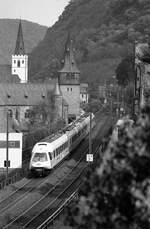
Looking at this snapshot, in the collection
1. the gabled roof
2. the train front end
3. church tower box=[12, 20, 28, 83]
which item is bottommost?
the train front end

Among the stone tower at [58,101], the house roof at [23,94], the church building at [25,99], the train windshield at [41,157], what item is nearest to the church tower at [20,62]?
the church building at [25,99]

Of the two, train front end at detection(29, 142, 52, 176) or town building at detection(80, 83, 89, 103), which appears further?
town building at detection(80, 83, 89, 103)

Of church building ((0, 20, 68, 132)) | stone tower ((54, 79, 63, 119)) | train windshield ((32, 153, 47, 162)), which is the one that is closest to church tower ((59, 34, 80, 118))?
church building ((0, 20, 68, 132))

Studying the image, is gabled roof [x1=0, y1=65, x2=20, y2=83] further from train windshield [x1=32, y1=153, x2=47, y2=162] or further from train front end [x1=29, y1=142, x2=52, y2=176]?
train windshield [x1=32, y1=153, x2=47, y2=162]

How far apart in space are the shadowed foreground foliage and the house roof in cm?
9455

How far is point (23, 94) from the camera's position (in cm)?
10812

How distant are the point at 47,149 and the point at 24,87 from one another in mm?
61602

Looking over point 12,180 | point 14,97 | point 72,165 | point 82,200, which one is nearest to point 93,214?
point 82,200

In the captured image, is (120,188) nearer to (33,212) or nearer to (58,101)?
(33,212)

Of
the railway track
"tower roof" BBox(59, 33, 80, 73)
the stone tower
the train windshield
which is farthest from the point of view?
"tower roof" BBox(59, 33, 80, 73)

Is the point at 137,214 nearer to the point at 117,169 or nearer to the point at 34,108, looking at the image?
the point at 117,169

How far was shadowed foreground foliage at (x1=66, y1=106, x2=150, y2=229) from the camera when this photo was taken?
8523 mm

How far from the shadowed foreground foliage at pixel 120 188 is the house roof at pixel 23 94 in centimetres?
9455

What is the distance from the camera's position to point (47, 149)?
4844 cm
